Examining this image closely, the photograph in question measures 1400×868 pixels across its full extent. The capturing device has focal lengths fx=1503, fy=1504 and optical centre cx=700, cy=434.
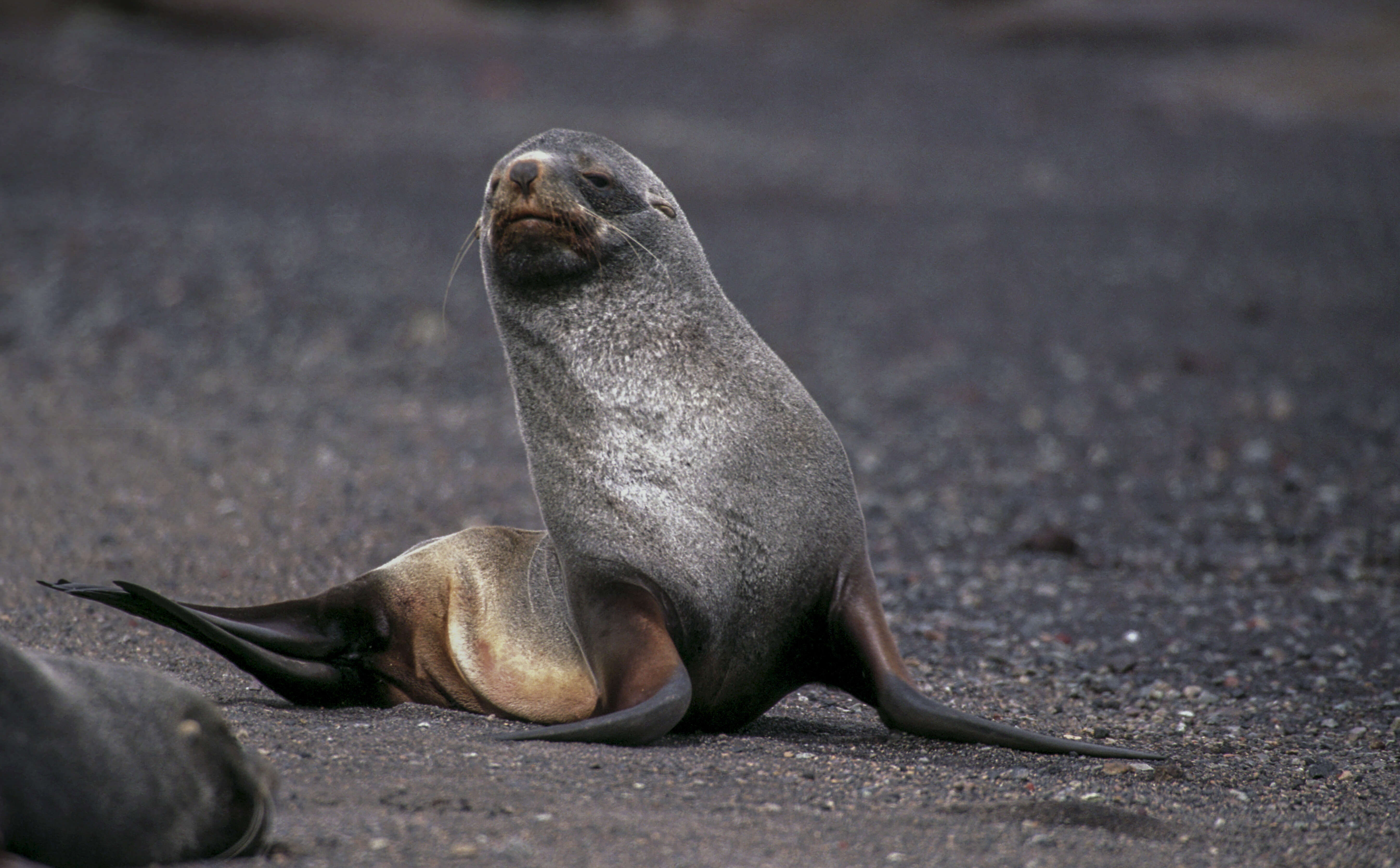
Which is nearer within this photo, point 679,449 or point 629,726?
point 629,726

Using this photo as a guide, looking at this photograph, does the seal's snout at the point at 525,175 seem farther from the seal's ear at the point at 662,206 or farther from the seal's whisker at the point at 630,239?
the seal's ear at the point at 662,206

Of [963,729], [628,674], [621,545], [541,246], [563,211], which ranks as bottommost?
[963,729]

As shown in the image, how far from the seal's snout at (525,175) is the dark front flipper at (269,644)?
1420 mm

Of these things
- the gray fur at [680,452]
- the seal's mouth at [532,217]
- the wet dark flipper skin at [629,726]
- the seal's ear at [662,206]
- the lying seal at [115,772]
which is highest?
the seal's ear at [662,206]

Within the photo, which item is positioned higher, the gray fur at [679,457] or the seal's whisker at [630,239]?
the seal's whisker at [630,239]

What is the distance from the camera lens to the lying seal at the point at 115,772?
2.65 m

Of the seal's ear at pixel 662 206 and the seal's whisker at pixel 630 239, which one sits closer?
the seal's whisker at pixel 630 239

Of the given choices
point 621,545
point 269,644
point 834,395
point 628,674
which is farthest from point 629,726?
point 834,395

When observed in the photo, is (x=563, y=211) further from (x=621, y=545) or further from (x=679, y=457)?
(x=621, y=545)

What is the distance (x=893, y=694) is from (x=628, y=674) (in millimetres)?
739

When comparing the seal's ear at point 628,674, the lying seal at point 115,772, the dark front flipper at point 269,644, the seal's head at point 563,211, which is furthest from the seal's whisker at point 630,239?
the lying seal at point 115,772

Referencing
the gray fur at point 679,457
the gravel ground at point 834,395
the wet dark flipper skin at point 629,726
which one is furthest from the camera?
the gray fur at point 679,457

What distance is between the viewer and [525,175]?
13.8 feet

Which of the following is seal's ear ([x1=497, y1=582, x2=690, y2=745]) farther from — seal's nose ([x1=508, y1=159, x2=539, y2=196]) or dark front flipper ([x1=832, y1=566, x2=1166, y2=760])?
seal's nose ([x1=508, y1=159, x2=539, y2=196])
